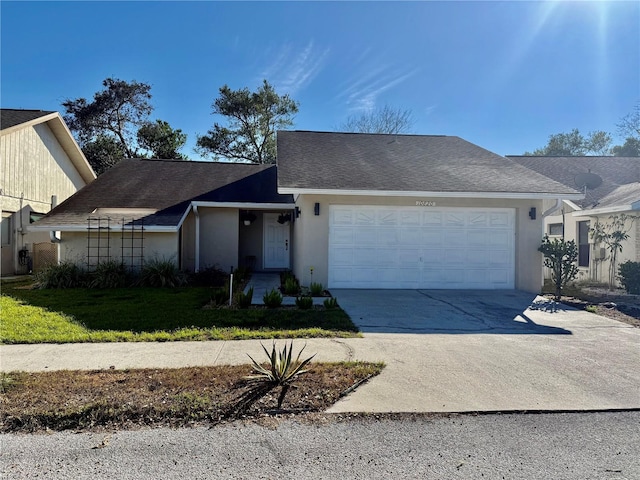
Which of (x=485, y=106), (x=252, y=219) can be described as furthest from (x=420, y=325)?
(x=485, y=106)

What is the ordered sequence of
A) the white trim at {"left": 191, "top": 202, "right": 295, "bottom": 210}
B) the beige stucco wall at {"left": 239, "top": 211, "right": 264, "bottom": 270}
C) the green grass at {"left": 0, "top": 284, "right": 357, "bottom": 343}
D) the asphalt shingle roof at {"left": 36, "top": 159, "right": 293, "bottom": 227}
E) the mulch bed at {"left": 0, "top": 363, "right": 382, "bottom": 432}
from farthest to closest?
the beige stucco wall at {"left": 239, "top": 211, "right": 264, "bottom": 270} < the white trim at {"left": 191, "top": 202, "right": 295, "bottom": 210} < the asphalt shingle roof at {"left": 36, "top": 159, "right": 293, "bottom": 227} < the green grass at {"left": 0, "top": 284, "right": 357, "bottom": 343} < the mulch bed at {"left": 0, "top": 363, "right": 382, "bottom": 432}

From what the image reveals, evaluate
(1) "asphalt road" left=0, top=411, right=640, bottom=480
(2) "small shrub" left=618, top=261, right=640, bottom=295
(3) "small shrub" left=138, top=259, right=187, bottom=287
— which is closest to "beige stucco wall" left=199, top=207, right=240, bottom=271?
(3) "small shrub" left=138, top=259, right=187, bottom=287

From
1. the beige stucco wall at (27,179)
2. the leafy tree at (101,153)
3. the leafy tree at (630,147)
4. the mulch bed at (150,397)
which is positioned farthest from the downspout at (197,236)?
the leafy tree at (630,147)

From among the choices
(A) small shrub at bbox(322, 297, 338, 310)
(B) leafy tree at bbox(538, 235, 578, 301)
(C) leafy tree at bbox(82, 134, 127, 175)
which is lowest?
(A) small shrub at bbox(322, 297, 338, 310)

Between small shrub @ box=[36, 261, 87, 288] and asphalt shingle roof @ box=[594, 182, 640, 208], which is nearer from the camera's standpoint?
small shrub @ box=[36, 261, 87, 288]

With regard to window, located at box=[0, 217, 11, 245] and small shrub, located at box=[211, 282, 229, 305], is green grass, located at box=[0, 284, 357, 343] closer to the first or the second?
small shrub, located at box=[211, 282, 229, 305]

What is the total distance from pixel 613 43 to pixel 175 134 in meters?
26.2

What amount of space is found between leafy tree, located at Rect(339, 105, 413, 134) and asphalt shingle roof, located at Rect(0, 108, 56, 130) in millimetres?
19490

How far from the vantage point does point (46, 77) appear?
17469 millimetres

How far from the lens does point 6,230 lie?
13.8 m

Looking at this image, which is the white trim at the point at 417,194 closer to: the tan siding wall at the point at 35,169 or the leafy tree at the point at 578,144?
the tan siding wall at the point at 35,169

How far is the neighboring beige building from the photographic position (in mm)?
13789

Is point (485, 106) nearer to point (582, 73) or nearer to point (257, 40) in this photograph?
point (582, 73)

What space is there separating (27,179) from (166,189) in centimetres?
548
